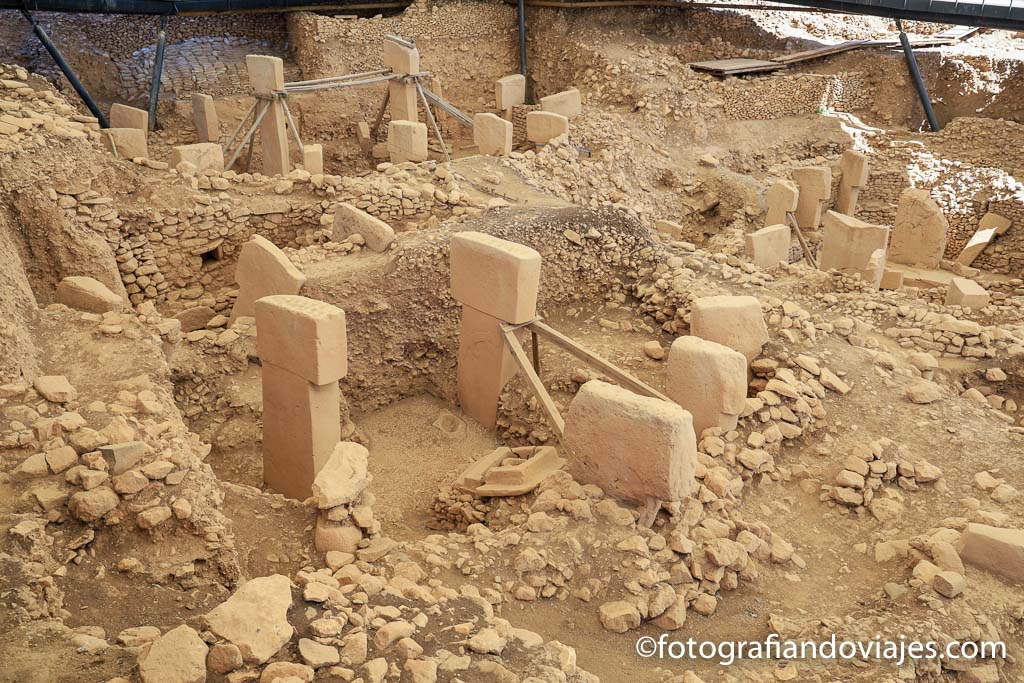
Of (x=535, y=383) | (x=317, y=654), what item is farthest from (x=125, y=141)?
(x=317, y=654)

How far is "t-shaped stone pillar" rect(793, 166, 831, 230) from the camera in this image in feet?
41.2

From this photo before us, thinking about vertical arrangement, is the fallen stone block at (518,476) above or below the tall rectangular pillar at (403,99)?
below

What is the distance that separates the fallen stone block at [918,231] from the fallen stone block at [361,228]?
792cm

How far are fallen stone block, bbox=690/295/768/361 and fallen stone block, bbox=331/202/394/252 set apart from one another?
2.97m

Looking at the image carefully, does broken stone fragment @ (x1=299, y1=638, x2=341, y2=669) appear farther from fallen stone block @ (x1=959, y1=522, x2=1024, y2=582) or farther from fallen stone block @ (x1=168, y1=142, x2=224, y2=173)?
fallen stone block @ (x1=168, y1=142, x2=224, y2=173)

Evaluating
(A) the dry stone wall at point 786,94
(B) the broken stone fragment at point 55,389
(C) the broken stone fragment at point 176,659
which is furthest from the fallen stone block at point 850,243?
(C) the broken stone fragment at point 176,659

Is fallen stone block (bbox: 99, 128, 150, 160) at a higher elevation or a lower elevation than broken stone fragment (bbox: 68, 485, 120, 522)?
higher

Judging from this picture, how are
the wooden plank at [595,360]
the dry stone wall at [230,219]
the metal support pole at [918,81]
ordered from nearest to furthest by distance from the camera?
1. the wooden plank at [595,360]
2. the dry stone wall at [230,219]
3. the metal support pole at [918,81]

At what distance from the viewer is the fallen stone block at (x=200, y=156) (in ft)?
33.3

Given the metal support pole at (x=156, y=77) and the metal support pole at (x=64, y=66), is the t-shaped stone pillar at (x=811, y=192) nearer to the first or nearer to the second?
the metal support pole at (x=156, y=77)

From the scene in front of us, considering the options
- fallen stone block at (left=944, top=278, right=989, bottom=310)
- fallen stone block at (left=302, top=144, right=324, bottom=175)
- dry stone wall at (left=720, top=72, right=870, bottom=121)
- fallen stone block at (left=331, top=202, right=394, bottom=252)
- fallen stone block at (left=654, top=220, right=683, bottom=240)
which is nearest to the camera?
fallen stone block at (left=331, top=202, right=394, bottom=252)

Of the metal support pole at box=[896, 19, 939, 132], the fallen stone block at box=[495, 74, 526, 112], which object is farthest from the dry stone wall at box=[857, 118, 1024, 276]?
the fallen stone block at box=[495, 74, 526, 112]

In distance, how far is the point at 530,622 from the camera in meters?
5.01

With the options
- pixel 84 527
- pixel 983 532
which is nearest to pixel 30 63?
pixel 84 527
